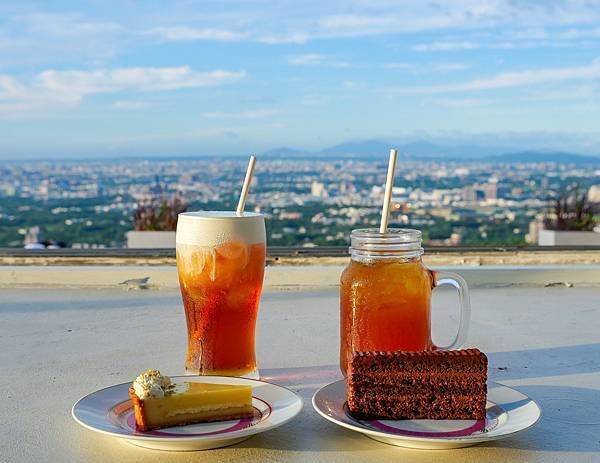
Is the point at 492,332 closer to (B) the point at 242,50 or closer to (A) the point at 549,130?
(B) the point at 242,50

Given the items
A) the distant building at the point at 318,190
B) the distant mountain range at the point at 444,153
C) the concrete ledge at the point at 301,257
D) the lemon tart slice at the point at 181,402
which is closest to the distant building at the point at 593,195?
the distant building at the point at 318,190

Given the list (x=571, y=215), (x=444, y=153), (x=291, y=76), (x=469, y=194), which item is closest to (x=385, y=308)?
(x=571, y=215)

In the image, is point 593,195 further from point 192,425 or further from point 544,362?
point 192,425

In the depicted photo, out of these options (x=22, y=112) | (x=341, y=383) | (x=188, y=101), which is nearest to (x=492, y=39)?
(x=188, y=101)

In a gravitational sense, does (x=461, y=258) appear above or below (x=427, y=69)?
below

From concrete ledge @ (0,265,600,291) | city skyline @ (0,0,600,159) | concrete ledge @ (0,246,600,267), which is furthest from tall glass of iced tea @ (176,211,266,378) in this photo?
city skyline @ (0,0,600,159)

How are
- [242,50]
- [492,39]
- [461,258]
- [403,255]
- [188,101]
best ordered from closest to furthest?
[403,255]
[461,258]
[492,39]
[242,50]
[188,101]

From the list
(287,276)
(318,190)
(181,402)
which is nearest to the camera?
(181,402)
